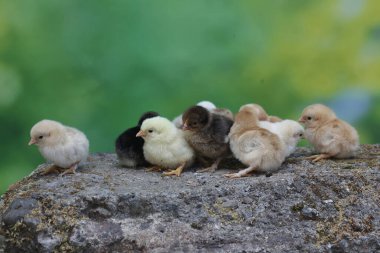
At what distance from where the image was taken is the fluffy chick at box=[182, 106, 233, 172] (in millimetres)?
2957

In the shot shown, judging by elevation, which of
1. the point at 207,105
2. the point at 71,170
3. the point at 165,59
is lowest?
the point at 71,170

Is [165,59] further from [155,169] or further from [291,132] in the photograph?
[291,132]

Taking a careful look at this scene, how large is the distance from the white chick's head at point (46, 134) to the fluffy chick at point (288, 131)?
2.76 ft

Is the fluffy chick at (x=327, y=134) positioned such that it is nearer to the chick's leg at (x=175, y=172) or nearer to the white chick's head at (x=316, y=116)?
the white chick's head at (x=316, y=116)

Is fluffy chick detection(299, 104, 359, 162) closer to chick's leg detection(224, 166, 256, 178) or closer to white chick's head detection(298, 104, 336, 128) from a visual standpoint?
white chick's head detection(298, 104, 336, 128)

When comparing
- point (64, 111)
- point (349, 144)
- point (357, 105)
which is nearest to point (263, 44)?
point (357, 105)

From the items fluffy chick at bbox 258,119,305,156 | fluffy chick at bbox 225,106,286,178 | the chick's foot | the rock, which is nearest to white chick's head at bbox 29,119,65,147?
the chick's foot

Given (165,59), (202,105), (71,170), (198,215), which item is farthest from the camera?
(165,59)

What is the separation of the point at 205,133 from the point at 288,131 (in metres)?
0.36

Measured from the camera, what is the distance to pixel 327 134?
10.1 ft

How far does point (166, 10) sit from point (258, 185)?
1.32m

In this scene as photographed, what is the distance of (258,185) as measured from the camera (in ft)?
8.55

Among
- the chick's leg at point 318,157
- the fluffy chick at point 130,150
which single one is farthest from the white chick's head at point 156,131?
the chick's leg at point 318,157

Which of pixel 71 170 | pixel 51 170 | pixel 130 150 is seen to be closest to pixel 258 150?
pixel 130 150
